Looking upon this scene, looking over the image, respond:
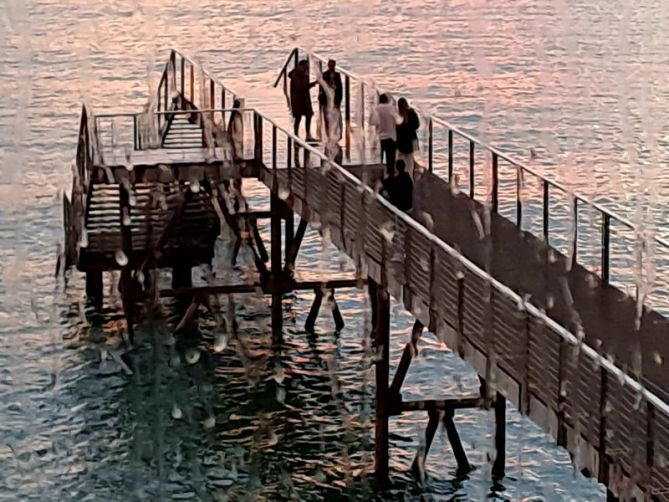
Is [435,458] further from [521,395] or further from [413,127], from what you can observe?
[521,395]

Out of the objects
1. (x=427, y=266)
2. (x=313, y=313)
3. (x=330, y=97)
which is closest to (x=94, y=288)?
(x=313, y=313)

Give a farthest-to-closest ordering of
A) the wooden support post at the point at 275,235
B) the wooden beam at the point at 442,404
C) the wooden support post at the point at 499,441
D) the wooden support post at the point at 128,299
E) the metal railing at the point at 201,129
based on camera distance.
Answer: the wooden support post at the point at 128,299 < the metal railing at the point at 201,129 < the wooden support post at the point at 275,235 < the wooden support post at the point at 499,441 < the wooden beam at the point at 442,404

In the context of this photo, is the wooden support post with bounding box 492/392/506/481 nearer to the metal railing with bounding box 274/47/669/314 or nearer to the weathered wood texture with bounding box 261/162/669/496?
the weathered wood texture with bounding box 261/162/669/496

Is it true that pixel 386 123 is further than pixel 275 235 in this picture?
No

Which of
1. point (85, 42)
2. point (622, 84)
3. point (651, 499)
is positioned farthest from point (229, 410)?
point (85, 42)

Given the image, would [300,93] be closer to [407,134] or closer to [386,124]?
[386,124]

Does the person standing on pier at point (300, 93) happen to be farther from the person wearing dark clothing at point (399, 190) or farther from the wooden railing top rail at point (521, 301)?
the person wearing dark clothing at point (399, 190)

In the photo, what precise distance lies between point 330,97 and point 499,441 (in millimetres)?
7352

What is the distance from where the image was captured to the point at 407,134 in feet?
84.4

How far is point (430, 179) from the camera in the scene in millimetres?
28578

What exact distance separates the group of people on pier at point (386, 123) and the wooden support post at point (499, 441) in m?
3.32

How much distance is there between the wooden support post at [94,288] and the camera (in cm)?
3578

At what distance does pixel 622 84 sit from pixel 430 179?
1646 inches

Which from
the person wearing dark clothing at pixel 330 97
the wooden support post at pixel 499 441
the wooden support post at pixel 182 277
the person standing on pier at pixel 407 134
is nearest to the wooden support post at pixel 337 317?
the wooden support post at pixel 182 277
